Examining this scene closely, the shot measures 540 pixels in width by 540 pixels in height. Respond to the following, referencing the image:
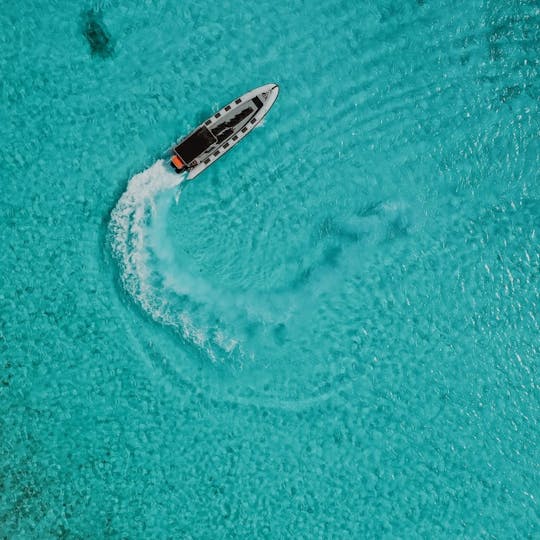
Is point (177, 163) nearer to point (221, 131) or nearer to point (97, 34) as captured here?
point (221, 131)

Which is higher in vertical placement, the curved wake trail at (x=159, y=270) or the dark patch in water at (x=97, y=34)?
the dark patch in water at (x=97, y=34)

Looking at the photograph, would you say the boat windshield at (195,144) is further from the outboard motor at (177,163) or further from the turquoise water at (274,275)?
the turquoise water at (274,275)

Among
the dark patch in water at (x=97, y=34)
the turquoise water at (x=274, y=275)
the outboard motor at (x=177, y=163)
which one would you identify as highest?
the dark patch in water at (x=97, y=34)

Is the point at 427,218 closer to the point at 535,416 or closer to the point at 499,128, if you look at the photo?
the point at 499,128

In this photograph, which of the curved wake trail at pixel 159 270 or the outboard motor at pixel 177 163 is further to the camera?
the curved wake trail at pixel 159 270

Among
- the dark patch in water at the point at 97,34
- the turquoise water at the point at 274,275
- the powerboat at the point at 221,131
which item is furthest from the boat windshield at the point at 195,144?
the dark patch in water at the point at 97,34

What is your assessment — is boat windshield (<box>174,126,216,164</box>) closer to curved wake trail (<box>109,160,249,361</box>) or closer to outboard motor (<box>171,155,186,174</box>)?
outboard motor (<box>171,155,186,174</box>)

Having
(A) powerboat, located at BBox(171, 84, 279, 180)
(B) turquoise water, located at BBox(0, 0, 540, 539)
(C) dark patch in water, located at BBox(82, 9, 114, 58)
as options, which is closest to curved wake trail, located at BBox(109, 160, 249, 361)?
(B) turquoise water, located at BBox(0, 0, 540, 539)

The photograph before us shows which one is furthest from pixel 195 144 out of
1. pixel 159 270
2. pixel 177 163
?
pixel 159 270
